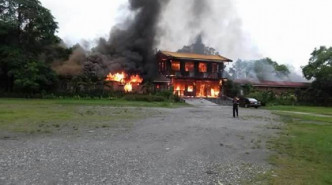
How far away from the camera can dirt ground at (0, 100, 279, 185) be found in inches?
274

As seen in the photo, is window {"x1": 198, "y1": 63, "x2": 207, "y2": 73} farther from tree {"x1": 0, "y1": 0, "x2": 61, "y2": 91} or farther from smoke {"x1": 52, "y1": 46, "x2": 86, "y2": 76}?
tree {"x1": 0, "y1": 0, "x2": 61, "y2": 91}

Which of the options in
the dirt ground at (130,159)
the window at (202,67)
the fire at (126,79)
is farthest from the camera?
the window at (202,67)

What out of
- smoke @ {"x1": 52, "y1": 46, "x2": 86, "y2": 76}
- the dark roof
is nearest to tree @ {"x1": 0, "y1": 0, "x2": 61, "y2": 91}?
smoke @ {"x1": 52, "y1": 46, "x2": 86, "y2": 76}

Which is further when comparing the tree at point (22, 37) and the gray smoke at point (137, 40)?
the gray smoke at point (137, 40)

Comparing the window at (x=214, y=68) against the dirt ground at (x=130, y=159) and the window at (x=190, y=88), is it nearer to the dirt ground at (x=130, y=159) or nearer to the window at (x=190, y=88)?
the window at (x=190, y=88)

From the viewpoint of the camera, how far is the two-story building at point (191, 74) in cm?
5222

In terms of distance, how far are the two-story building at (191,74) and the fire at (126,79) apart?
339cm

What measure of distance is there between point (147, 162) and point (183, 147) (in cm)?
261

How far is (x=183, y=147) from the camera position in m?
10.8

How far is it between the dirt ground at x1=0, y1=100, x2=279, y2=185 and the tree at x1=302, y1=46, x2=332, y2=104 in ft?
141

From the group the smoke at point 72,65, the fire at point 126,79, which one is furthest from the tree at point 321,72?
the smoke at point 72,65

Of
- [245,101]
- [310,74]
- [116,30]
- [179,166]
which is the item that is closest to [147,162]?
[179,166]

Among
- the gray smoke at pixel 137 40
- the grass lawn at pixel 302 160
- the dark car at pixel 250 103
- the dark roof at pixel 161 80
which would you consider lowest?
the grass lawn at pixel 302 160

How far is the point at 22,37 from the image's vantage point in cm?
4478
